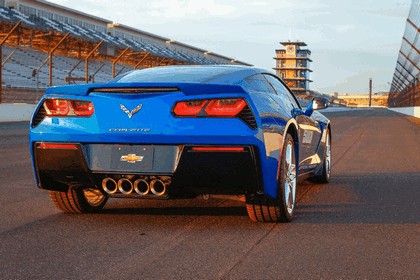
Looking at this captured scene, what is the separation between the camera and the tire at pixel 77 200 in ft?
18.5

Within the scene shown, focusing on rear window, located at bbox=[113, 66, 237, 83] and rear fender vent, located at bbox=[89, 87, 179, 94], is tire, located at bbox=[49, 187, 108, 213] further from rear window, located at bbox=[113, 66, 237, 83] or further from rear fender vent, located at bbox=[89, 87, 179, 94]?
rear window, located at bbox=[113, 66, 237, 83]

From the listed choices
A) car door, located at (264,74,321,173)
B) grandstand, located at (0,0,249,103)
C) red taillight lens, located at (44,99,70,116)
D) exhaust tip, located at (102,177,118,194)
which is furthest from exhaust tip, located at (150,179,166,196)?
grandstand, located at (0,0,249,103)

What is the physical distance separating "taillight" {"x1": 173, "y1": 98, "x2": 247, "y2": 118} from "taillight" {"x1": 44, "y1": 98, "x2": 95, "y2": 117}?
679 mm

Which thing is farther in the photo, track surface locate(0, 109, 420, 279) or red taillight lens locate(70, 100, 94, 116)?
red taillight lens locate(70, 100, 94, 116)

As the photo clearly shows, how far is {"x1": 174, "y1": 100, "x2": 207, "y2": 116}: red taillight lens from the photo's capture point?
192 inches

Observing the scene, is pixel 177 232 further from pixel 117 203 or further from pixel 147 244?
pixel 117 203

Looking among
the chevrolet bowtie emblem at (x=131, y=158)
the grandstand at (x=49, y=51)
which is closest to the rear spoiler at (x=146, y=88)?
the chevrolet bowtie emblem at (x=131, y=158)

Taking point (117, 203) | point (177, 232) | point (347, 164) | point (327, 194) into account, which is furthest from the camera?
point (347, 164)

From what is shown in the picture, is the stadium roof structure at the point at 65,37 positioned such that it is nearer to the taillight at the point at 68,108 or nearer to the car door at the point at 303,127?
the car door at the point at 303,127

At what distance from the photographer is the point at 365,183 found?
8359 millimetres

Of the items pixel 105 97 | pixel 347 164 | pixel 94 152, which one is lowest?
pixel 347 164

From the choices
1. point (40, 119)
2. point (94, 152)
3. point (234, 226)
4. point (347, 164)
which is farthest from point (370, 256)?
point (347, 164)

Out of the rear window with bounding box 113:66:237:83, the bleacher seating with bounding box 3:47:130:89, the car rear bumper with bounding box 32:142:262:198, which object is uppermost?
the bleacher seating with bounding box 3:47:130:89

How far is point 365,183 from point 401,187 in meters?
0.50
